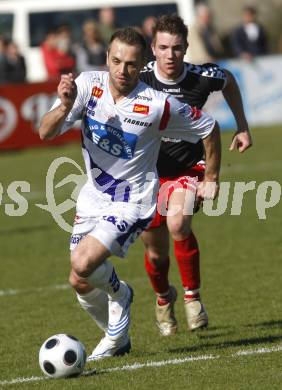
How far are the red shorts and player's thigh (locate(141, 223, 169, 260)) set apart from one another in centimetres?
5

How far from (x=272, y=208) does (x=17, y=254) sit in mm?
3741

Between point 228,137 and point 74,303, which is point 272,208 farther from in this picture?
point 228,137

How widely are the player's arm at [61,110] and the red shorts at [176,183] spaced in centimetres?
158

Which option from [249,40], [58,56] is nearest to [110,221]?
[58,56]

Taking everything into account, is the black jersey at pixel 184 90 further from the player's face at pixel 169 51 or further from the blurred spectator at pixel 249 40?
the blurred spectator at pixel 249 40

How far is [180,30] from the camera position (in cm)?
802

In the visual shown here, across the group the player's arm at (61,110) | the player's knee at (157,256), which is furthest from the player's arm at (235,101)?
the player's arm at (61,110)

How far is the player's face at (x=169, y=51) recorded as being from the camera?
7.99 meters

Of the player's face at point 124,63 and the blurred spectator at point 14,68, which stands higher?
the player's face at point 124,63

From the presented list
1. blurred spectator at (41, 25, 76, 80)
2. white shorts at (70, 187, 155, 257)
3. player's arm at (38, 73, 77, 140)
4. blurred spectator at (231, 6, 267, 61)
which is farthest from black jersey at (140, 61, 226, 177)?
blurred spectator at (231, 6, 267, 61)

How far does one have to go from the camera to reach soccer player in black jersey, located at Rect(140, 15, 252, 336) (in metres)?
8.21

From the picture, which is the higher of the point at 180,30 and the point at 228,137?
the point at 180,30

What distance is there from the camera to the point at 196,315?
27.3 ft

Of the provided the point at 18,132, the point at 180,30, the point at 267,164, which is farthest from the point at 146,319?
the point at 18,132
